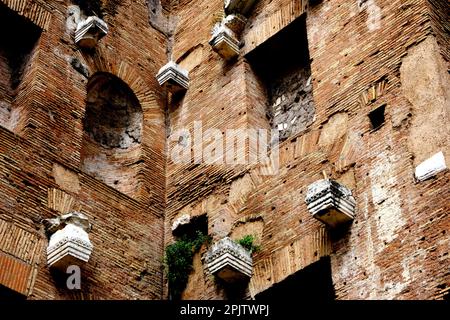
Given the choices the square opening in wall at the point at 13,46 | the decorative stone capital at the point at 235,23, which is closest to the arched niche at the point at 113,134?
the square opening in wall at the point at 13,46

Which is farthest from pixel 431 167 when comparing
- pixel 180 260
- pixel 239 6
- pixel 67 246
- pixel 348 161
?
pixel 239 6

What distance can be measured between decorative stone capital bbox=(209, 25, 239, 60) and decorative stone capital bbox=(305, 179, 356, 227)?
3043 mm

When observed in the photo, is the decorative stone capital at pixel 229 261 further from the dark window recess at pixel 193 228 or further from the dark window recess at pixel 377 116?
the dark window recess at pixel 377 116

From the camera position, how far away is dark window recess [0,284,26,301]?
379 inches

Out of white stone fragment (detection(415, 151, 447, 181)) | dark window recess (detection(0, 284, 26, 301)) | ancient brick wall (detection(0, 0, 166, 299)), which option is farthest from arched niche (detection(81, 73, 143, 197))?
white stone fragment (detection(415, 151, 447, 181))

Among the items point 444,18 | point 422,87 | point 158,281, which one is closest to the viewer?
point 422,87

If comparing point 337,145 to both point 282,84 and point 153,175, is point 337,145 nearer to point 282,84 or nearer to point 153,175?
point 282,84

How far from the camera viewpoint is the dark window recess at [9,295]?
9.62m

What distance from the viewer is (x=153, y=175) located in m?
12.0

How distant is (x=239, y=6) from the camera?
1239 cm

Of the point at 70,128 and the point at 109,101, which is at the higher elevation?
the point at 109,101

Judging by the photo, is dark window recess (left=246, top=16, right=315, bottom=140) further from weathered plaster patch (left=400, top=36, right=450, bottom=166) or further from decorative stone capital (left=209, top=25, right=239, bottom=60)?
weathered plaster patch (left=400, top=36, right=450, bottom=166)

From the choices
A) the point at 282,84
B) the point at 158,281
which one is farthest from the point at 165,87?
the point at 158,281

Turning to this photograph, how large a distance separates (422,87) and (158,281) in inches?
136
